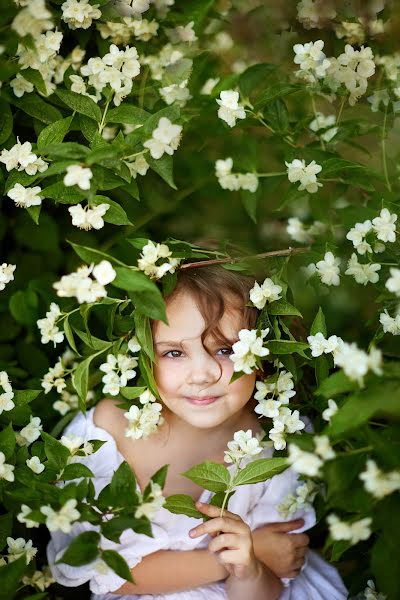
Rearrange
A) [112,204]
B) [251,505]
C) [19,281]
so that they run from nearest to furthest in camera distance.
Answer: [112,204]
[251,505]
[19,281]

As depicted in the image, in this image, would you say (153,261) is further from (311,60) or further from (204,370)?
(311,60)

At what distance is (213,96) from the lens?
184 centimetres

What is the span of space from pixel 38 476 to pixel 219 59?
1.30 metres

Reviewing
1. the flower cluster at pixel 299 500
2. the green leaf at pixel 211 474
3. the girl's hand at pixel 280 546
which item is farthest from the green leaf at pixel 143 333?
the girl's hand at pixel 280 546

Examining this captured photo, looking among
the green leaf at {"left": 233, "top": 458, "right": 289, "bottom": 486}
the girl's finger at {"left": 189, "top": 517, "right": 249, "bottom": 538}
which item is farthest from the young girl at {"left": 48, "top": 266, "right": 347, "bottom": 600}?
the green leaf at {"left": 233, "top": 458, "right": 289, "bottom": 486}

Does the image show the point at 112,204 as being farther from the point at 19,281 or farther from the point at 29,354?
the point at 19,281

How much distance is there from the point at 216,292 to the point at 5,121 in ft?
1.93

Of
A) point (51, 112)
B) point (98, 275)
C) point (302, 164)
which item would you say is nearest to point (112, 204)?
point (98, 275)

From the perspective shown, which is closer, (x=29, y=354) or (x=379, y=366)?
(x=379, y=366)

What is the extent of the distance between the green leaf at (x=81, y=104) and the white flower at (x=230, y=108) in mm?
275

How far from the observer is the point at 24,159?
1.55m

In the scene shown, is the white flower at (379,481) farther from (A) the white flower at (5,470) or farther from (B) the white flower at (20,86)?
(B) the white flower at (20,86)

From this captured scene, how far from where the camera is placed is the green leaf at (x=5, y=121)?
5.31ft

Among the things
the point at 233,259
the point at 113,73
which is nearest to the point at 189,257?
the point at 233,259
